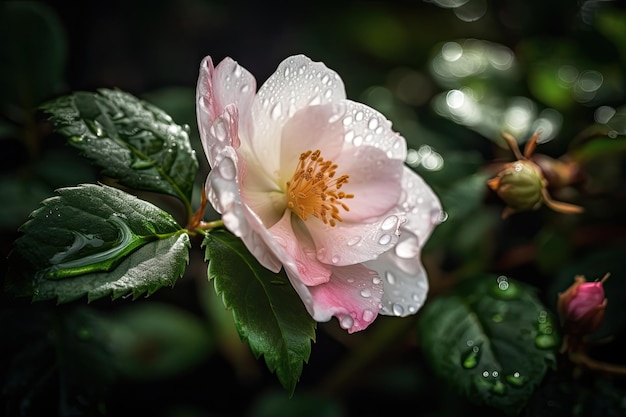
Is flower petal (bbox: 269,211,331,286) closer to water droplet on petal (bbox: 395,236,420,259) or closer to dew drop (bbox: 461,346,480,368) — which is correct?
water droplet on petal (bbox: 395,236,420,259)

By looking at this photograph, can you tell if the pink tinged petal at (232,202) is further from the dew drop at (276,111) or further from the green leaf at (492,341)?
the green leaf at (492,341)

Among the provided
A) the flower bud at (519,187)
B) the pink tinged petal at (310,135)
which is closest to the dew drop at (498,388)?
the flower bud at (519,187)

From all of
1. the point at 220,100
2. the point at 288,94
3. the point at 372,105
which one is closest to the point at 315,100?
the point at 288,94

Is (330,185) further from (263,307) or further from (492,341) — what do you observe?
(492,341)

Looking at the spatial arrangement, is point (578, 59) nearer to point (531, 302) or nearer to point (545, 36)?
point (545, 36)

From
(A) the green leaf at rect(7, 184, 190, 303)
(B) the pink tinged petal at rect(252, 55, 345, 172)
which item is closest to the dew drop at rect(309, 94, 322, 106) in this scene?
(B) the pink tinged petal at rect(252, 55, 345, 172)
